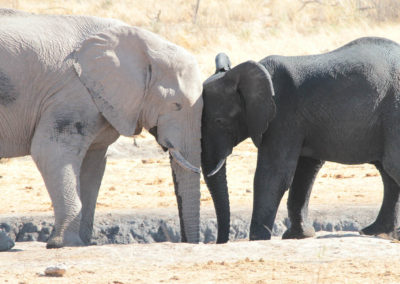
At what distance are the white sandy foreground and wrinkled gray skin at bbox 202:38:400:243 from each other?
1.09m

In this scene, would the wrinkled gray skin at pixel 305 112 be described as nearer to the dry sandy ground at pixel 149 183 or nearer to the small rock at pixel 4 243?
the small rock at pixel 4 243

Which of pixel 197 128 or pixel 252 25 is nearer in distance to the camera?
pixel 197 128

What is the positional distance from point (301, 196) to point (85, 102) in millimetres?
2276

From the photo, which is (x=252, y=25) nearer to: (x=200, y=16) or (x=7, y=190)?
(x=200, y=16)

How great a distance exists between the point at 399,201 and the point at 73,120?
300 centimetres

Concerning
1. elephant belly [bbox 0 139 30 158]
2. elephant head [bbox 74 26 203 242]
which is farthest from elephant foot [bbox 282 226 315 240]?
elephant belly [bbox 0 139 30 158]

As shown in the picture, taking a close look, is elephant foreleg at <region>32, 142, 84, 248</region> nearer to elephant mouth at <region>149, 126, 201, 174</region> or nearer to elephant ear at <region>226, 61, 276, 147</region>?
elephant mouth at <region>149, 126, 201, 174</region>

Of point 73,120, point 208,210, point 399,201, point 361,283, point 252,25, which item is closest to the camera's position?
point 361,283

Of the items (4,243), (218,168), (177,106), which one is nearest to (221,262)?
(218,168)

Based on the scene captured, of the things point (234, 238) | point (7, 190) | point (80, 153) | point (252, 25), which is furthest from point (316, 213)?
point (252, 25)

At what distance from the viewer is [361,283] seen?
6.08m

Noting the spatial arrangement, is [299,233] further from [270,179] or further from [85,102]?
[85,102]

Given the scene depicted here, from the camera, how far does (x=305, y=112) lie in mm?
8359

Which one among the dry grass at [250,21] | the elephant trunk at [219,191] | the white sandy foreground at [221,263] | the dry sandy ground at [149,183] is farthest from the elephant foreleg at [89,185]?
the dry grass at [250,21]
